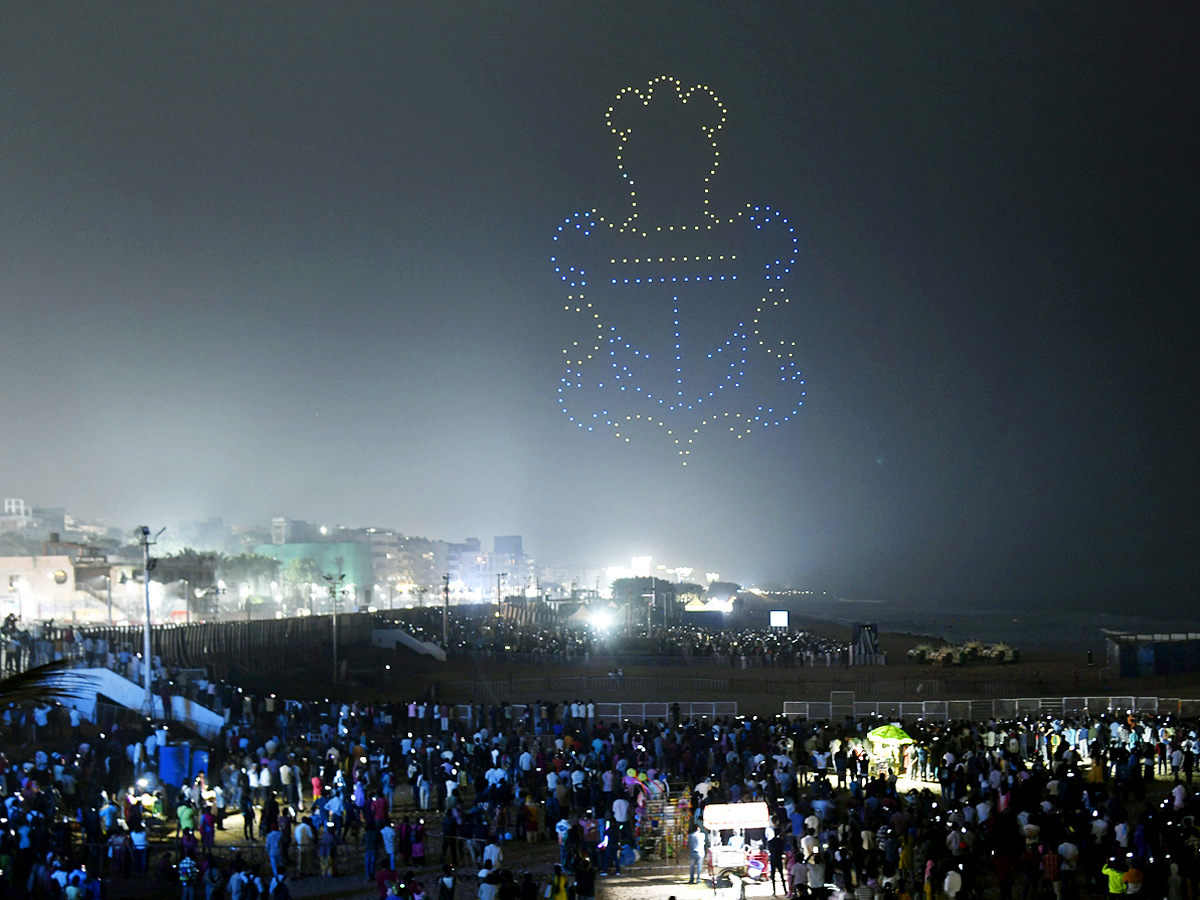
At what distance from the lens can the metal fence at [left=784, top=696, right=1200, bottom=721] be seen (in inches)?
1176

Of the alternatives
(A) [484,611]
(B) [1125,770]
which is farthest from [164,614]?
(B) [1125,770]

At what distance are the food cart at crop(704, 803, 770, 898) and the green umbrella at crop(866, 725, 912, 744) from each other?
7079mm

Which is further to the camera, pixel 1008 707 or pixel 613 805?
pixel 1008 707

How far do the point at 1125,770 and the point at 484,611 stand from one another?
269 feet

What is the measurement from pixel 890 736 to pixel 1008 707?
10382 mm

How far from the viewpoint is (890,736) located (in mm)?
21828

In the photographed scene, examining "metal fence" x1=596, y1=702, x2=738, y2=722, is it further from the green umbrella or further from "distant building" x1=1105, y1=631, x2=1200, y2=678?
"distant building" x1=1105, y1=631, x2=1200, y2=678

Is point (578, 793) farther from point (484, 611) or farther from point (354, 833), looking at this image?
point (484, 611)

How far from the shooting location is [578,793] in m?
18.1

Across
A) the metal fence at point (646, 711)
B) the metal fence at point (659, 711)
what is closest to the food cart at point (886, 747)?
the metal fence at point (646, 711)

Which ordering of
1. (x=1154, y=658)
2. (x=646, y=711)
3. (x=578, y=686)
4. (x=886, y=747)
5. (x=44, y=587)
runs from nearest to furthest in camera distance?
(x=886, y=747) → (x=646, y=711) → (x=578, y=686) → (x=1154, y=658) → (x=44, y=587)

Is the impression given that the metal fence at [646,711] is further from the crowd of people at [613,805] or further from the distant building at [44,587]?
the distant building at [44,587]

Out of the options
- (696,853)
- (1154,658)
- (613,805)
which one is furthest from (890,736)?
(1154,658)

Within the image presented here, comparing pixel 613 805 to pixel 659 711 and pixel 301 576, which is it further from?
pixel 301 576
